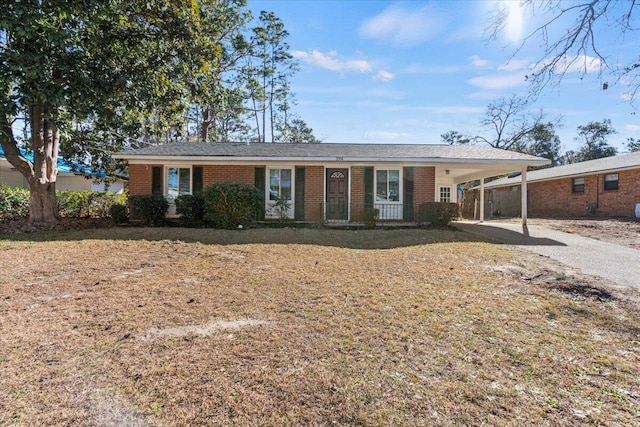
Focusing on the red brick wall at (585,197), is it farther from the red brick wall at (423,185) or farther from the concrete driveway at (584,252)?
the red brick wall at (423,185)

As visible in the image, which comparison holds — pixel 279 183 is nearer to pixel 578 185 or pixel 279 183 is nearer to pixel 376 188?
pixel 376 188

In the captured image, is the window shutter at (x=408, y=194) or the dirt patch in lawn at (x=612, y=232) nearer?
the dirt patch in lawn at (x=612, y=232)

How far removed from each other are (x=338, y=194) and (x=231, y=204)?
4.45 metres

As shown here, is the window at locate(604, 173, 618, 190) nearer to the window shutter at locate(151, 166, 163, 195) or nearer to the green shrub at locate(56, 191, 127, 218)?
the window shutter at locate(151, 166, 163, 195)

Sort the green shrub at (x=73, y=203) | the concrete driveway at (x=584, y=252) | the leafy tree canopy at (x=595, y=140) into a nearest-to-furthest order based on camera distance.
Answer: the concrete driveway at (x=584, y=252)
the green shrub at (x=73, y=203)
the leafy tree canopy at (x=595, y=140)

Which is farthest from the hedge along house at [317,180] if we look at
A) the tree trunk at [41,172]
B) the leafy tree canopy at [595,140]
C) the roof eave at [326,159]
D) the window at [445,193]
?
the leafy tree canopy at [595,140]

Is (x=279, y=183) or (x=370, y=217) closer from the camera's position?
(x=370, y=217)

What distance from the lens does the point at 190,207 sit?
1180cm

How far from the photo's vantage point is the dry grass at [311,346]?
2.22m

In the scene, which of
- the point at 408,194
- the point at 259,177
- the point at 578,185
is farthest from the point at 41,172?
the point at 578,185

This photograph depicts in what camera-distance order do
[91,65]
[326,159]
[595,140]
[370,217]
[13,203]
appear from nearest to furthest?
[91,65] → [370,217] → [13,203] → [326,159] → [595,140]

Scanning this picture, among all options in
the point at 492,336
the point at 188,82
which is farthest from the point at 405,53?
the point at 492,336

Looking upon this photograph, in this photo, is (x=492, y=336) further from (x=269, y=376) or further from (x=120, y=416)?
(x=120, y=416)

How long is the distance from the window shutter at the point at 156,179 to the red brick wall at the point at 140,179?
110mm
